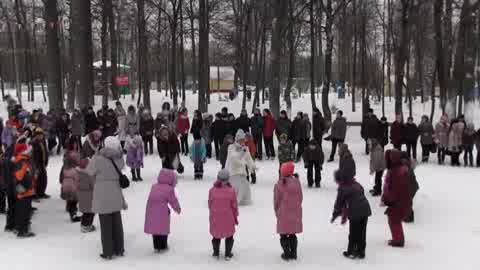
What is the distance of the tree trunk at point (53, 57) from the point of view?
73.5ft

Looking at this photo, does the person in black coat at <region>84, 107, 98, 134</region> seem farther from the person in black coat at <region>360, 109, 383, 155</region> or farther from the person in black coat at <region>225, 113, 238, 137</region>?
the person in black coat at <region>360, 109, 383, 155</region>

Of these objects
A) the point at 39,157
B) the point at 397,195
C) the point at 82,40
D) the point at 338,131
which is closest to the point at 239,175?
the point at 397,195

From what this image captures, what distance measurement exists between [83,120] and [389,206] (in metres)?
13.5

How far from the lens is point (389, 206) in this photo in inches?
341

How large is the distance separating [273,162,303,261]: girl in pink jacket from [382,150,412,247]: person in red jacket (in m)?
1.69

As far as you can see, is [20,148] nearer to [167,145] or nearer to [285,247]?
[285,247]

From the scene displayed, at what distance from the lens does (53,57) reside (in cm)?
2283

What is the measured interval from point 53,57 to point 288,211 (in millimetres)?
17936

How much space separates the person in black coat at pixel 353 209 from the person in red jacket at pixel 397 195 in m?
0.71

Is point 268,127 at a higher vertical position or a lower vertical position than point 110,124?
lower

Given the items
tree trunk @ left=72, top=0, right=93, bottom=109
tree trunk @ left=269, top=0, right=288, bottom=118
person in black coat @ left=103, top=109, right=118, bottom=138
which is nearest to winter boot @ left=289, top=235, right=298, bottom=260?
person in black coat @ left=103, top=109, right=118, bottom=138

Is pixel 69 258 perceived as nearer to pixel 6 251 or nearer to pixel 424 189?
pixel 6 251

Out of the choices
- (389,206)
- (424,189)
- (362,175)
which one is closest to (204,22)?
(362,175)

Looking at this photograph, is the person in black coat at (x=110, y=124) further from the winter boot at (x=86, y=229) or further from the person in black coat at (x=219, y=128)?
the winter boot at (x=86, y=229)
